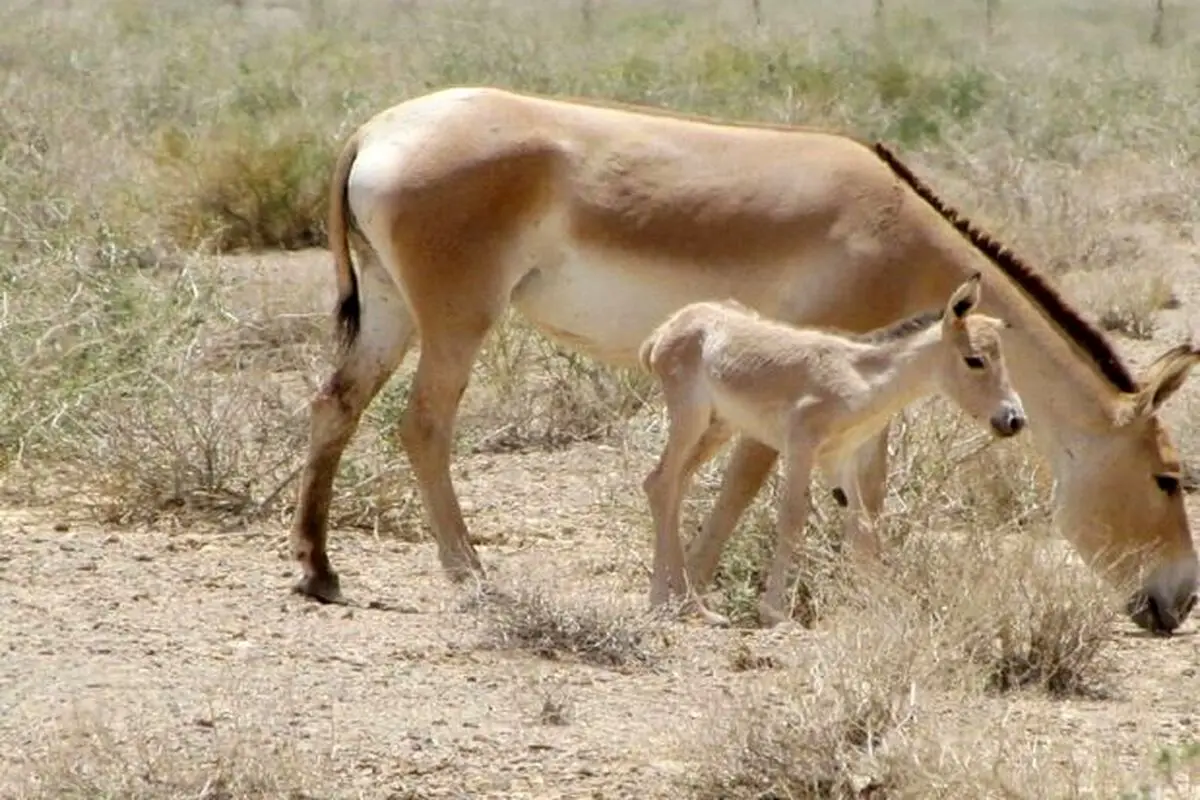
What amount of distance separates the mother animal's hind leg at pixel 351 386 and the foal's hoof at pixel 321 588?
7.8 inches

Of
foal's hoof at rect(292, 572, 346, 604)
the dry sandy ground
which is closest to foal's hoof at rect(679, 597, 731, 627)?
the dry sandy ground

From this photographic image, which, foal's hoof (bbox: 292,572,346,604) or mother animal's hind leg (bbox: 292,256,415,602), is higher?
mother animal's hind leg (bbox: 292,256,415,602)

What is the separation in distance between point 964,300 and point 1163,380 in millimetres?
1079

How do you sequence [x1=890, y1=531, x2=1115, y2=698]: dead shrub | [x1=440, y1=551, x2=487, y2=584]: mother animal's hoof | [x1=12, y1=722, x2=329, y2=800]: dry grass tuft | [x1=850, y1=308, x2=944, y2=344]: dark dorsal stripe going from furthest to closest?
[x1=440, y1=551, x2=487, y2=584]: mother animal's hoof
[x1=850, y1=308, x2=944, y2=344]: dark dorsal stripe
[x1=890, y1=531, x2=1115, y2=698]: dead shrub
[x1=12, y1=722, x2=329, y2=800]: dry grass tuft

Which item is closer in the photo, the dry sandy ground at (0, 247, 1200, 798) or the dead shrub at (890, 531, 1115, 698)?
the dry sandy ground at (0, 247, 1200, 798)

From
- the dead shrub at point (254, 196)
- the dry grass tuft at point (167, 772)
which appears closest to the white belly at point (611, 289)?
the dry grass tuft at point (167, 772)

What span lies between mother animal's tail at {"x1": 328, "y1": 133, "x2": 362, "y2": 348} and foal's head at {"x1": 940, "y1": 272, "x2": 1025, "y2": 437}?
2.49 meters

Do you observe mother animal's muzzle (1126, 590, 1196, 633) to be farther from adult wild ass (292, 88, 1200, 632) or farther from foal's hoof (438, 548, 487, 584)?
foal's hoof (438, 548, 487, 584)

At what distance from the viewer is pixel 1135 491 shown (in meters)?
9.47

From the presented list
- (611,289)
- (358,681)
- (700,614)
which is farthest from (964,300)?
(358,681)

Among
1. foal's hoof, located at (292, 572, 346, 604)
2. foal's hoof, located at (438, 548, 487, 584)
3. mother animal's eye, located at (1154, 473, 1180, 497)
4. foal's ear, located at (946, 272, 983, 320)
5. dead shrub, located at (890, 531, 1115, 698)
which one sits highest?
foal's ear, located at (946, 272, 983, 320)

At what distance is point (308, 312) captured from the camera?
14711 mm

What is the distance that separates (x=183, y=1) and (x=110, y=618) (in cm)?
3875

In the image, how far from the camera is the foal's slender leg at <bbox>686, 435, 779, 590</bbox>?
368 inches
